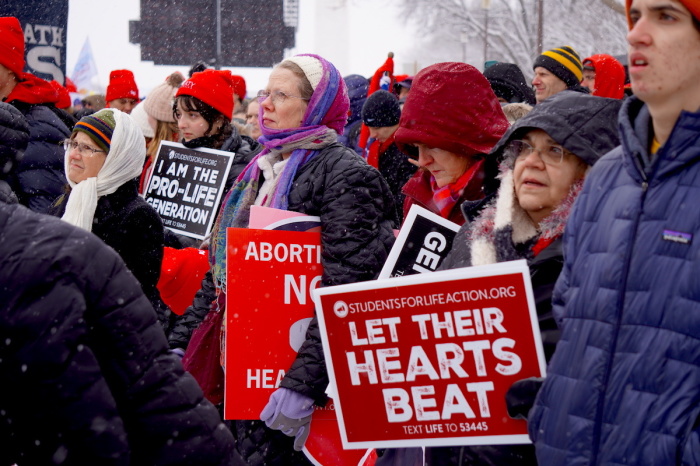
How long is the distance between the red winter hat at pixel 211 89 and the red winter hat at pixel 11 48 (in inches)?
45.0

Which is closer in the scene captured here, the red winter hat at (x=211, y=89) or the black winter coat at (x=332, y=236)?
the black winter coat at (x=332, y=236)

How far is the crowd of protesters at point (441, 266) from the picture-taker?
6.53 ft

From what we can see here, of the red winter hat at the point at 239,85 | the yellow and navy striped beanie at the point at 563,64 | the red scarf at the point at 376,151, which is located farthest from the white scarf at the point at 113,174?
the red winter hat at the point at 239,85

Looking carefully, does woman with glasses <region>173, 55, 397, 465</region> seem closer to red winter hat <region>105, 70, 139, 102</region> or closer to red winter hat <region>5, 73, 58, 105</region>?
red winter hat <region>5, 73, 58, 105</region>

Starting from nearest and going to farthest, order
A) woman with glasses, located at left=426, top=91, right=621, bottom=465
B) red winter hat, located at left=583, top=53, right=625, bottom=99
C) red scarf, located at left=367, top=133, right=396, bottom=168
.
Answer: woman with glasses, located at left=426, top=91, right=621, bottom=465 → red winter hat, located at left=583, top=53, right=625, bottom=99 → red scarf, located at left=367, top=133, right=396, bottom=168

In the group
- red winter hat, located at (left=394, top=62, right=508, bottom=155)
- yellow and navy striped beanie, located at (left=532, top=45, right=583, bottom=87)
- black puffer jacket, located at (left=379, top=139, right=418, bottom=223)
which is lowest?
black puffer jacket, located at (left=379, top=139, right=418, bottom=223)

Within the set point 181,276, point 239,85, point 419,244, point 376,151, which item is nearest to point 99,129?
point 181,276

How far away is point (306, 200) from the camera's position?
4.11 metres

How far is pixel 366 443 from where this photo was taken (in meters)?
2.90

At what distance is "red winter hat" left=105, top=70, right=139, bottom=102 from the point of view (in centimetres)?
974

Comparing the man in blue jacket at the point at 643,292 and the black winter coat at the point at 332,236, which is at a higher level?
the man in blue jacket at the point at 643,292

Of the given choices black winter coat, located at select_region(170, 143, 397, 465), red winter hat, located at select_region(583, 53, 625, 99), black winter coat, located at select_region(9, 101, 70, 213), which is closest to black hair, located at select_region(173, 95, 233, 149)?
black winter coat, located at select_region(9, 101, 70, 213)

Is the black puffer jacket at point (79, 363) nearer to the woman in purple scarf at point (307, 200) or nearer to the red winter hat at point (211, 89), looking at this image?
the woman in purple scarf at point (307, 200)

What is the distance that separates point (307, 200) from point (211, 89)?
2107mm
